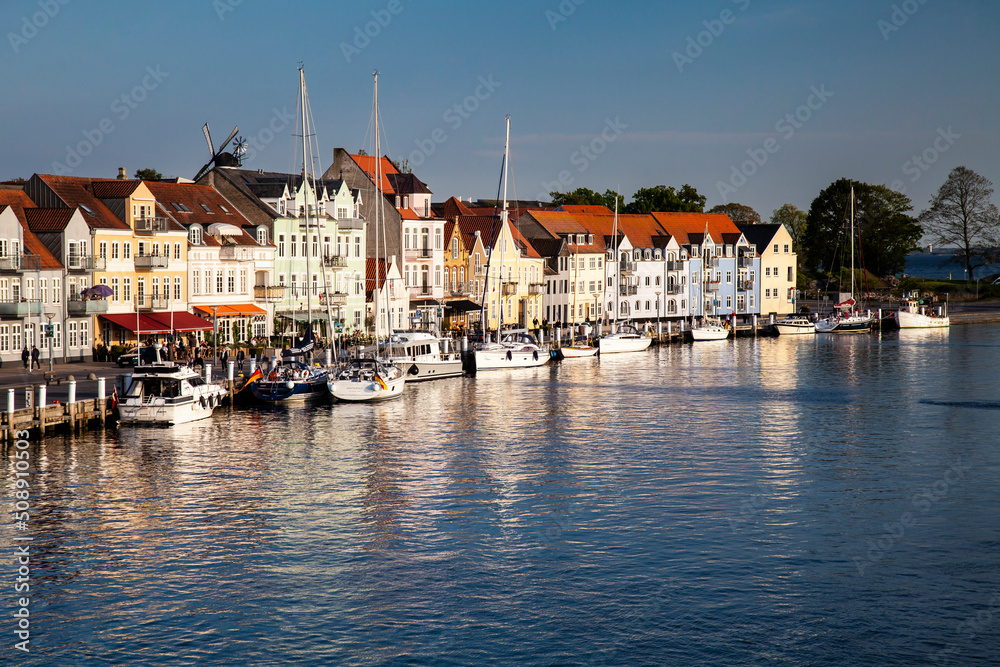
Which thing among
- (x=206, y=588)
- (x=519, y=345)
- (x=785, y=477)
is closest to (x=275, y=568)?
(x=206, y=588)

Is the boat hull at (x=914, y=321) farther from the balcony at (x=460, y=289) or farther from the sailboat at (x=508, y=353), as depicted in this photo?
the sailboat at (x=508, y=353)

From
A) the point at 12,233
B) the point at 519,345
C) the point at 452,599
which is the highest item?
the point at 12,233

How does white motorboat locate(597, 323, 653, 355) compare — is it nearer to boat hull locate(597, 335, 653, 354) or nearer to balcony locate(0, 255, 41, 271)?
boat hull locate(597, 335, 653, 354)

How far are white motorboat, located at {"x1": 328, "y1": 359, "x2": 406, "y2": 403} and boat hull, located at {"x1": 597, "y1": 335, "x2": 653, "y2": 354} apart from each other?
128 feet

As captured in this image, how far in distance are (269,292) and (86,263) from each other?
57.0ft

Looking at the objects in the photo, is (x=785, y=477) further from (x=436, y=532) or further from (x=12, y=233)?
(x=12, y=233)

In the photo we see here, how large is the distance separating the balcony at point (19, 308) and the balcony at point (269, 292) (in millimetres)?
21140

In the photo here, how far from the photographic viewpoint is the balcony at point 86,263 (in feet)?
245

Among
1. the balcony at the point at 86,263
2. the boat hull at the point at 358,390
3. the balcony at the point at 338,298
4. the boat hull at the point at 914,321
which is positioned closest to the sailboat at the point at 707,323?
the boat hull at the point at 914,321

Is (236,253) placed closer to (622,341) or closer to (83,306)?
(83,306)

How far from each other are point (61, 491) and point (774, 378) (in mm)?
56362

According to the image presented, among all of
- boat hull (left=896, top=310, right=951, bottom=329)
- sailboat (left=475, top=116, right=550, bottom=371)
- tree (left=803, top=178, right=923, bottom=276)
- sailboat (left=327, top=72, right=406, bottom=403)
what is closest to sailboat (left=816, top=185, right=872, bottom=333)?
boat hull (left=896, top=310, right=951, bottom=329)

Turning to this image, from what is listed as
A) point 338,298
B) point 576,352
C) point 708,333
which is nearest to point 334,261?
point 338,298

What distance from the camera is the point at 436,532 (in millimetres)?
37812
